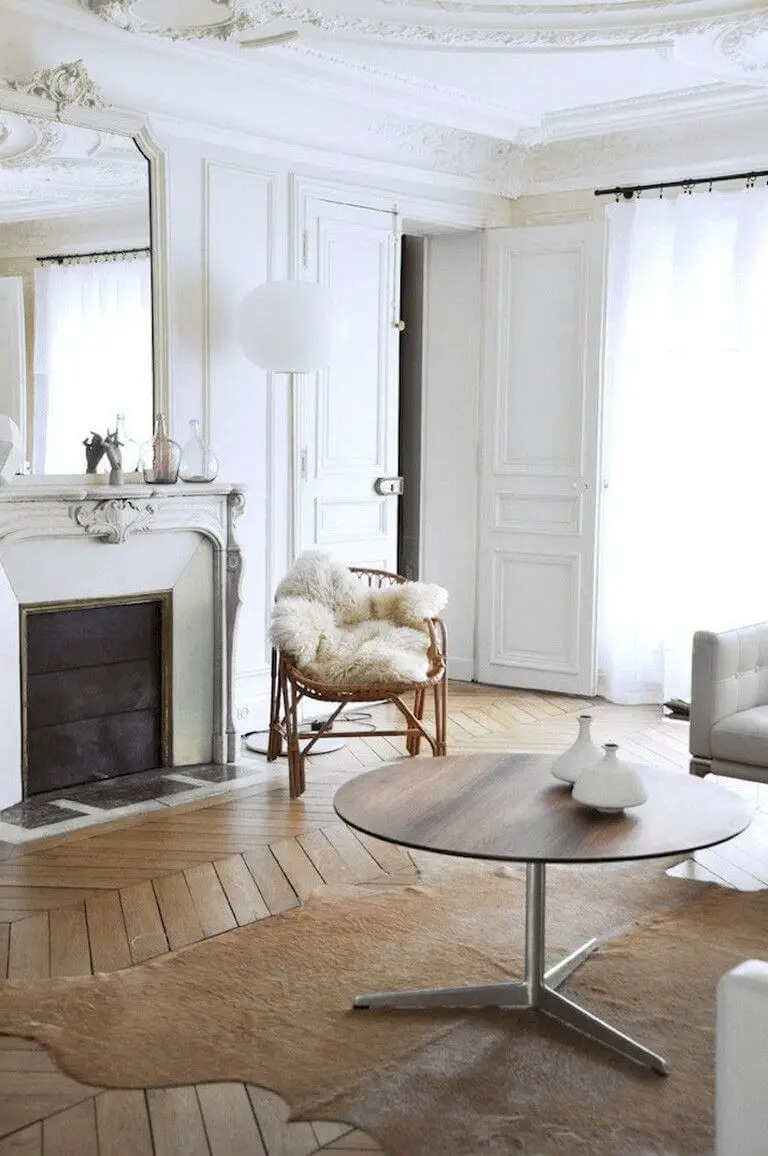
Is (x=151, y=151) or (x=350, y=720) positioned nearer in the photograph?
(x=151, y=151)

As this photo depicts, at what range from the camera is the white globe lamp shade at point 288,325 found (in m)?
4.95

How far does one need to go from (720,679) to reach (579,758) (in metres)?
1.10

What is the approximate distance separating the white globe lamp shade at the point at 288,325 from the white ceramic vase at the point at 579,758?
242cm

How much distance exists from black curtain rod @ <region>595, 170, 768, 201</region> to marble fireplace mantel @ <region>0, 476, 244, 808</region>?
93.8 inches

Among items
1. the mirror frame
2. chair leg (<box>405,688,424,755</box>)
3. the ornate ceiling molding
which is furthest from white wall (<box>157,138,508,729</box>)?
the ornate ceiling molding

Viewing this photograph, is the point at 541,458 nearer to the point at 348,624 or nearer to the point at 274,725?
the point at 348,624

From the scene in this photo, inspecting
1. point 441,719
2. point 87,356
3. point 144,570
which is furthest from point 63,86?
point 441,719

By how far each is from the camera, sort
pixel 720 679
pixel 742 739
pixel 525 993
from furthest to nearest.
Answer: pixel 720 679 < pixel 742 739 < pixel 525 993

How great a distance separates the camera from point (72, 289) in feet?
14.8

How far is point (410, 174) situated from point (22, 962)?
13.4 feet

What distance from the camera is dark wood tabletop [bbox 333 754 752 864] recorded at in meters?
2.60

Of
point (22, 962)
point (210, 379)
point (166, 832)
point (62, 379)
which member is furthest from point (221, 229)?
point (22, 962)

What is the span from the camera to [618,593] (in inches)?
239

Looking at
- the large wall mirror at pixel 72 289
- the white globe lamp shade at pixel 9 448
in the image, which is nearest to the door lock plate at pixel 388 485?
the large wall mirror at pixel 72 289
